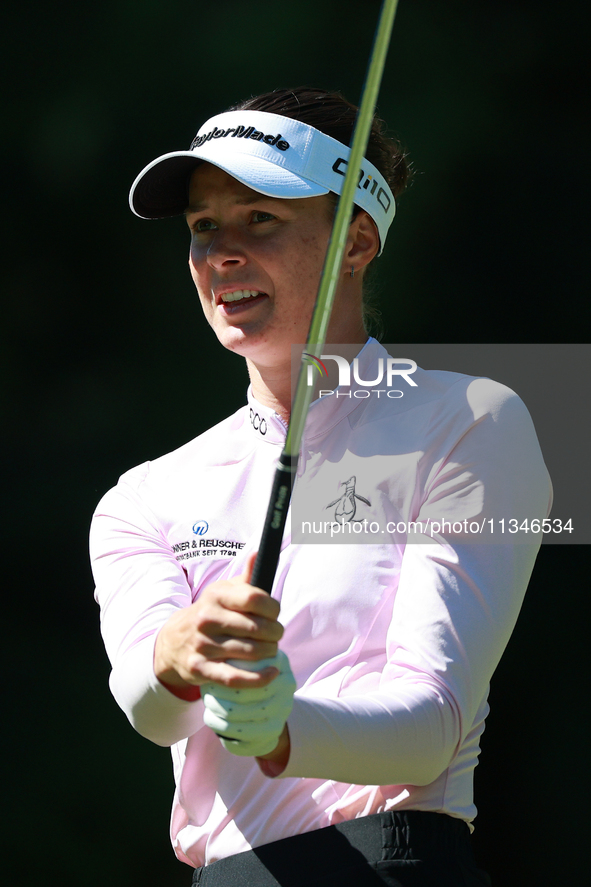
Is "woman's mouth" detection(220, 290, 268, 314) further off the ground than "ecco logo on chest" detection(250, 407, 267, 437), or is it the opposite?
"woman's mouth" detection(220, 290, 268, 314)

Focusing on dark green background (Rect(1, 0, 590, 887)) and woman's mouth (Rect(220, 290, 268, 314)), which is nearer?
woman's mouth (Rect(220, 290, 268, 314))

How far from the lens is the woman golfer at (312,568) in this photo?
103cm

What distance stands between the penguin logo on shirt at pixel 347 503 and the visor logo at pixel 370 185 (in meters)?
0.46

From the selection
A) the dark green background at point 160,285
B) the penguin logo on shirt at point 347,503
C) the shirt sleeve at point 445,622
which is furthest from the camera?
the dark green background at point 160,285

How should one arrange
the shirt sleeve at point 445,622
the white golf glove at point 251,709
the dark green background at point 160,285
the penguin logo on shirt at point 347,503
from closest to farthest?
the white golf glove at point 251,709
the shirt sleeve at point 445,622
the penguin logo on shirt at point 347,503
the dark green background at point 160,285

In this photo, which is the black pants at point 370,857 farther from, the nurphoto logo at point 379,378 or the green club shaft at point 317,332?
the nurphoto logo at point 379,378

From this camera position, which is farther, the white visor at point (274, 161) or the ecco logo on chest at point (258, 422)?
the ecco logo on chest at point (258, 422)

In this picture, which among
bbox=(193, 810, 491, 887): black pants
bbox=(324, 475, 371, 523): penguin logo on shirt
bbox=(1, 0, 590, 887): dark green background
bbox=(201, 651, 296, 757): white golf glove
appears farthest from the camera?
bbox=(1, 0, 590, 887): dark green background

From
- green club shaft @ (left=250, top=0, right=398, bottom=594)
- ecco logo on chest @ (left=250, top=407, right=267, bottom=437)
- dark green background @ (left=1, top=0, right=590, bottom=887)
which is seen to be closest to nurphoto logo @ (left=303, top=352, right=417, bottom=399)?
ecco logo on chest @ (left=250, top=407, right=267, bottom=437)

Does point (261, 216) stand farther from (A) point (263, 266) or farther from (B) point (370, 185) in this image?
(B) point (370, 185)

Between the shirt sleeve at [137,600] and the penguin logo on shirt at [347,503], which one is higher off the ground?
the penguin logo on shirt at [347,503]

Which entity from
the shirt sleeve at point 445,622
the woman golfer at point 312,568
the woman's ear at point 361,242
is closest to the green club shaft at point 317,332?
the woman golfer at point 312,568

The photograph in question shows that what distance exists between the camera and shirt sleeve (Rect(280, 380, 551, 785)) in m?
Result: 1.03

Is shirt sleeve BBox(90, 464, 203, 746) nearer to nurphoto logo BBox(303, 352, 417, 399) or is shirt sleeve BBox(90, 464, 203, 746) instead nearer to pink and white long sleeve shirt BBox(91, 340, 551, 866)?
pink and white long sleeve shirt BBox(91, 340, 551, 866)
